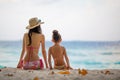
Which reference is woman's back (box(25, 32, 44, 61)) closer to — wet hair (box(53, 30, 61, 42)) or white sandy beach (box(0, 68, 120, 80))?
wet hair (box(53, 30, 61, 42))

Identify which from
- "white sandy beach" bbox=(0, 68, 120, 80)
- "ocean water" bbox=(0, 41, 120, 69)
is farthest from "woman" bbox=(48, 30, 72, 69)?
"ocean water" bbox=(0, 41, 120, 69)

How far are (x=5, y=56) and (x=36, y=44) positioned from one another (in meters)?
3.31

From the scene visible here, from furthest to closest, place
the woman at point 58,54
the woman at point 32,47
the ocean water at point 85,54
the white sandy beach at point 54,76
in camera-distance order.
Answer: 1. the ocean water at point 85,54
2. the woman at point 58,54
3. the woman at point 32,47
4. the white sandy beach at point 54,76

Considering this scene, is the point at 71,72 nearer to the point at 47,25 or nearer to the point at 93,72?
the point at 93,72

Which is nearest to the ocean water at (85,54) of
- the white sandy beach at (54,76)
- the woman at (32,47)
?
the woman at (32,47)

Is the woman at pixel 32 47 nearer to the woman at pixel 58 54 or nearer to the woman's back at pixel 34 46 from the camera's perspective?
the woman's back at pixel 34 46

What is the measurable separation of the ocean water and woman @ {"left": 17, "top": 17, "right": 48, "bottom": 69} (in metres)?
2.79

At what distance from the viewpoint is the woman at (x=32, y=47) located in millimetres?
3572

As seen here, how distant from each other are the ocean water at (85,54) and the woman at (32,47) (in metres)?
2.79

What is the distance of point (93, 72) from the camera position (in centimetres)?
321

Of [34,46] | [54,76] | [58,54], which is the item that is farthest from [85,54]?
[54,76]

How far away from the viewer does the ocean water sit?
6.81 m

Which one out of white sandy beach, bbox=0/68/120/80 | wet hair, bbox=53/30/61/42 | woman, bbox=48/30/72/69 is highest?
wet hair, bbox=53/30/61/42

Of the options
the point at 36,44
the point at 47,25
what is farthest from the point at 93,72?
the point at 47,25
